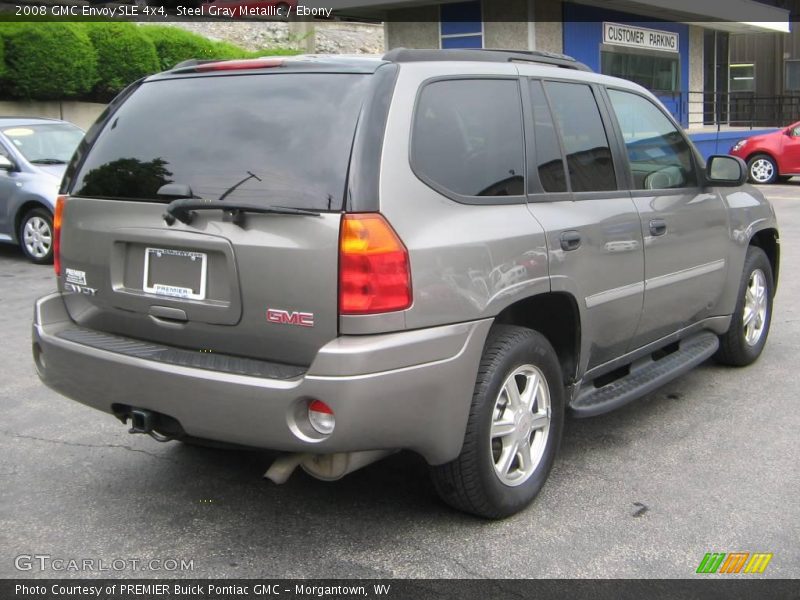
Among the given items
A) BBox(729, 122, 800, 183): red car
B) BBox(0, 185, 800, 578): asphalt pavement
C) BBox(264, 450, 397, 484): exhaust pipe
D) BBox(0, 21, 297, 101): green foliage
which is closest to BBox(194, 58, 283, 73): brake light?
BBox(264, 450, 397, 484): exhaust pipe

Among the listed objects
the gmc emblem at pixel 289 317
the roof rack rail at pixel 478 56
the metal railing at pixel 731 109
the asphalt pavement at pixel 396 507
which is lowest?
the asphalt pavement at pixel 396 507

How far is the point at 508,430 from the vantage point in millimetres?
3730

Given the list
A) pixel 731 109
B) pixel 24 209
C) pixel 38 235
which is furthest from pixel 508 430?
pixel 731 109

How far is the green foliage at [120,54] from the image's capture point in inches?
698

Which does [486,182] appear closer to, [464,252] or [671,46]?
[464,252]

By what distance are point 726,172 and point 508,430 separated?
7.94 feet

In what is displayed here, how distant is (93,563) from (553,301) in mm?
2140

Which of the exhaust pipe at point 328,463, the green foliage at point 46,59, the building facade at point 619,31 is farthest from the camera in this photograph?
the building facade at point 619,31

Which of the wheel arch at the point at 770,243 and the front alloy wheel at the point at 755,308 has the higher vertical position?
the wheel arch at the point at 770,243

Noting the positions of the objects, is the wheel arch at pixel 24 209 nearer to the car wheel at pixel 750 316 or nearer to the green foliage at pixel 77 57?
the green foliage at pixel 77 57

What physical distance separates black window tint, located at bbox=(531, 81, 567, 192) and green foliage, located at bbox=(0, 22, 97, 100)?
14753 mm

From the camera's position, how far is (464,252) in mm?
3406

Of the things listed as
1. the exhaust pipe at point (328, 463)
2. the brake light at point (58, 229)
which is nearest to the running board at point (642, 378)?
the exhaust pipe at point (328, 463)

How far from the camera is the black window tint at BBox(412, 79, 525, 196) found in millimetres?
3486
